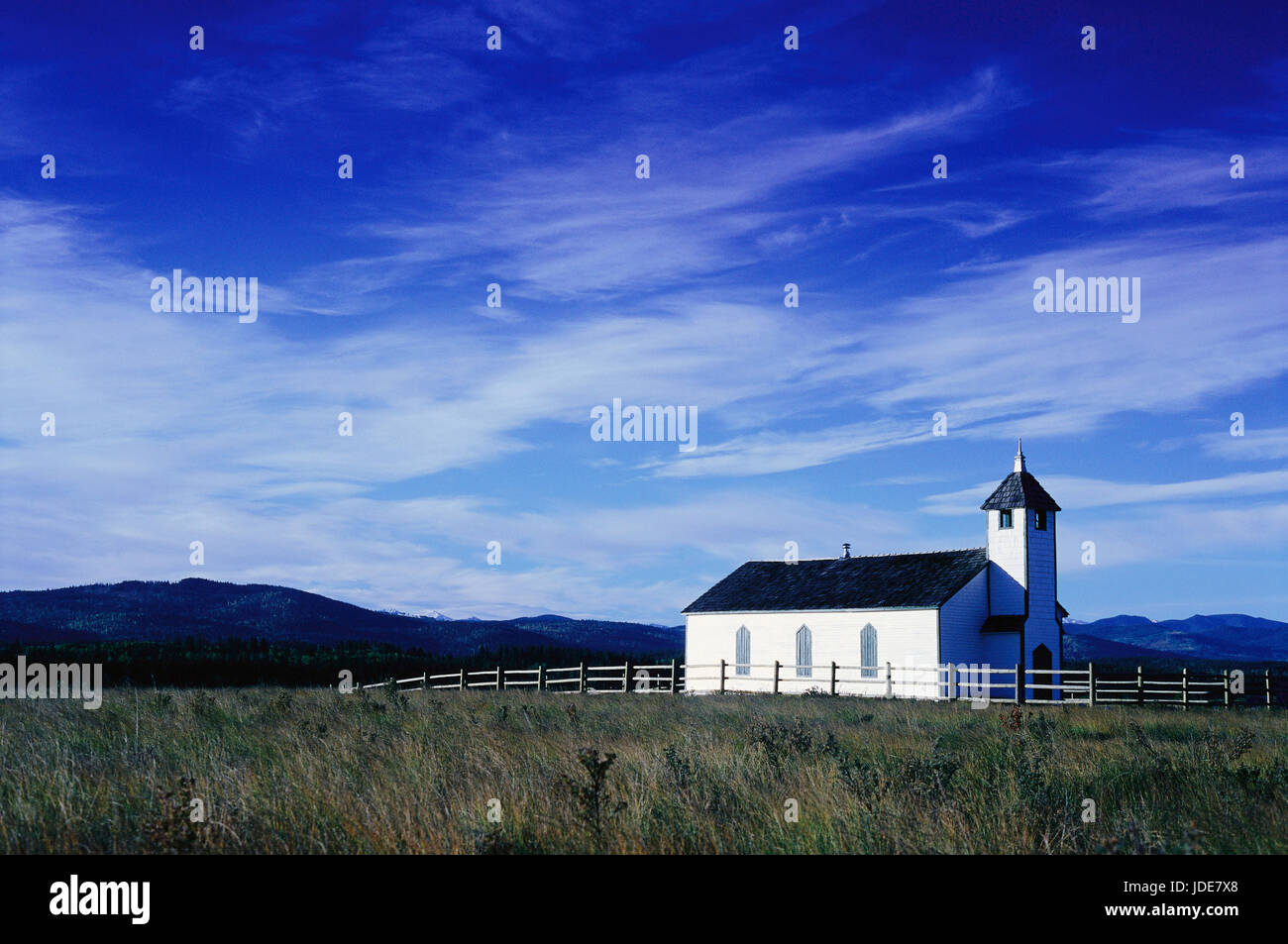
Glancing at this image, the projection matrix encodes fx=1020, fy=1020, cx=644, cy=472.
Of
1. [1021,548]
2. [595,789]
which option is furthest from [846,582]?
[595,789]

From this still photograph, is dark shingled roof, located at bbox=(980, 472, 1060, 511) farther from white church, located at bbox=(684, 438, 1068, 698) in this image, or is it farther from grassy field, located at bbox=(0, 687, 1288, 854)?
Answer: grassy field, located at bbox=(0, 687, 1288, 854)

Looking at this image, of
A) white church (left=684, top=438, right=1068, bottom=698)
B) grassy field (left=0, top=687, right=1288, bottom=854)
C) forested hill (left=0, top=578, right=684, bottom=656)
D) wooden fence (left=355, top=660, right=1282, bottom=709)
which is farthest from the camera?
forested hill (left=0, top=578, right=684, bottom=656)

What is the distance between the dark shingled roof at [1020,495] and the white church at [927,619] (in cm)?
5

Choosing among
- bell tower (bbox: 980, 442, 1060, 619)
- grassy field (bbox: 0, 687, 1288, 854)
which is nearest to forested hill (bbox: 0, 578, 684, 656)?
bell tower (bbox: 980, 442, 1060, 619)

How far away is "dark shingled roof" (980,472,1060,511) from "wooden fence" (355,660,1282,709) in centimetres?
620

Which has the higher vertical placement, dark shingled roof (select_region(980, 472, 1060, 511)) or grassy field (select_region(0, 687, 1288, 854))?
dark shingled roof (select_region(980, 472, 1060, 511))

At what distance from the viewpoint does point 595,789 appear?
8047 mm

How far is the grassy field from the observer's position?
7527 mm

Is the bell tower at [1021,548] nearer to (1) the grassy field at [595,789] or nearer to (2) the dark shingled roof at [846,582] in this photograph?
(2) the dark shingled roof at [846,582]

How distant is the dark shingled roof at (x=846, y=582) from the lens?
3972cm

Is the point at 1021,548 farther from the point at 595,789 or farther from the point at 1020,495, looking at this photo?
the point at 595,789

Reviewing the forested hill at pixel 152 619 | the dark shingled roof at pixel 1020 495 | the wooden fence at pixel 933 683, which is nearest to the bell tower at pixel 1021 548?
the dark shingled roof at pixel 1020 495
